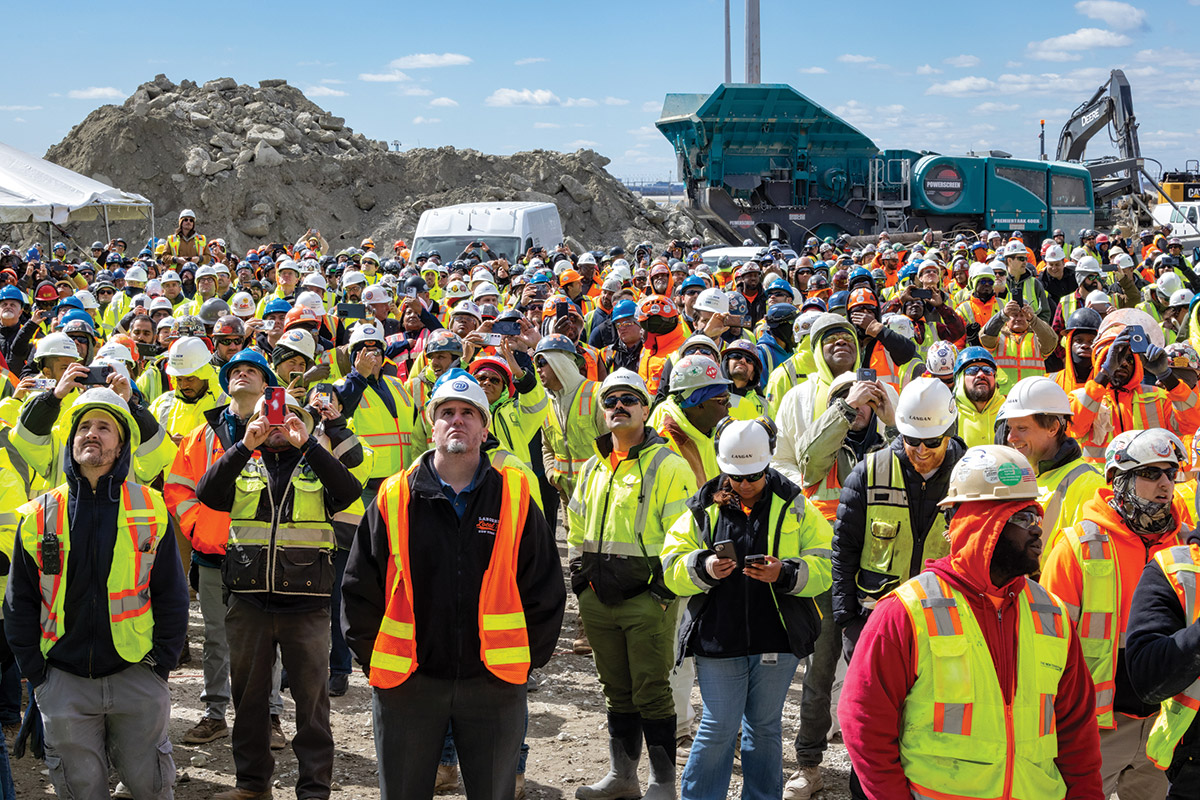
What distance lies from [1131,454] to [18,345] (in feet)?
32.4

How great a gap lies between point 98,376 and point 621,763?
357cm

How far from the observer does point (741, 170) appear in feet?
106

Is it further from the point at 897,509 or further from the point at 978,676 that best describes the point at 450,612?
the point at 897,509

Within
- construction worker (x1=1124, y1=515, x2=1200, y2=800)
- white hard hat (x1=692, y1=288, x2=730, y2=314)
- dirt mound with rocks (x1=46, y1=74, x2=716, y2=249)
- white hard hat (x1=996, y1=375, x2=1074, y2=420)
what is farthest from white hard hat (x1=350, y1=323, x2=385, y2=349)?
dirt mound with rocks (x1=46, y1=74, x2=716, y2=249)

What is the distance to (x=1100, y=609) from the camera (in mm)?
4137

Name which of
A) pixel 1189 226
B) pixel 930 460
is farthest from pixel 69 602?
pixel 1189 226

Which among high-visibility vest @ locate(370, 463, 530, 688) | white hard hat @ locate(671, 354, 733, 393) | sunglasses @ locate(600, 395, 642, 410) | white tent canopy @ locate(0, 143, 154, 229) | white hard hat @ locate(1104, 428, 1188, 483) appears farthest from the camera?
white tent canopy @ locate(0, 143, 154, 229)

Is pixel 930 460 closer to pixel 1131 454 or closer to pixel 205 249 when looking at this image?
pixel 1131 454

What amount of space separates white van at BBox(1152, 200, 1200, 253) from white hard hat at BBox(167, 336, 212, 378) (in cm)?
3048

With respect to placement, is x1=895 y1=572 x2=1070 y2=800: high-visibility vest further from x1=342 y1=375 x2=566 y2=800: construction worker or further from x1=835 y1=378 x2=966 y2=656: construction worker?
x1=835 y1=378 x2=966 y2=656: construction worker

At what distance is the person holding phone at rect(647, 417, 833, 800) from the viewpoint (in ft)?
15.6

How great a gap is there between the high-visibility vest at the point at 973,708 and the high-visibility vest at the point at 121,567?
2.95 meters

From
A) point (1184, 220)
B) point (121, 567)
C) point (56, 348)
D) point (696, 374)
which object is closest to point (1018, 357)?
point (696, 374)

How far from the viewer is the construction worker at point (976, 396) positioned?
21.8 ft
